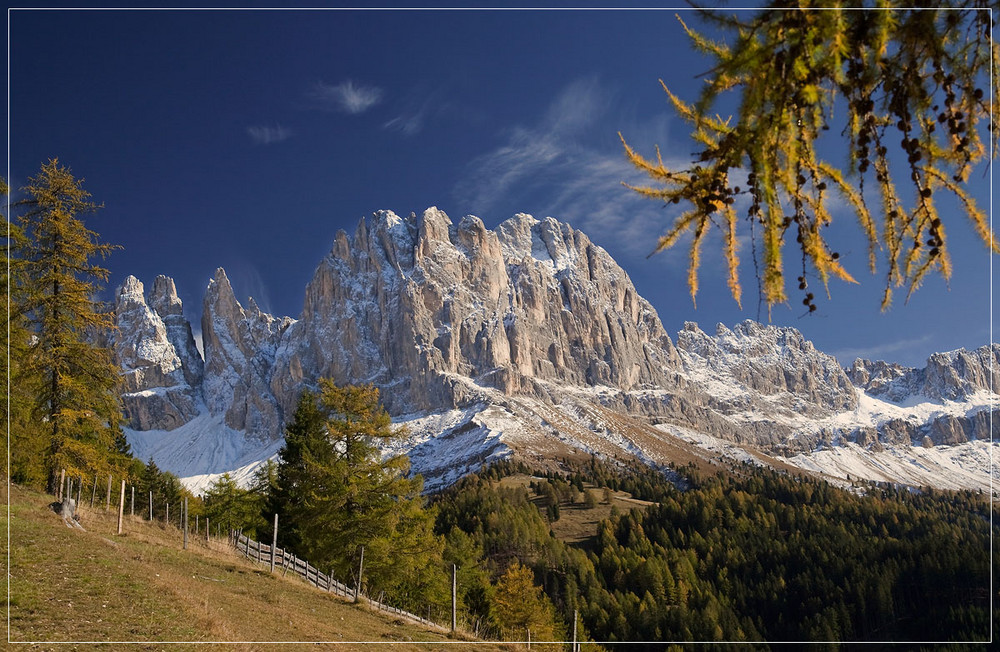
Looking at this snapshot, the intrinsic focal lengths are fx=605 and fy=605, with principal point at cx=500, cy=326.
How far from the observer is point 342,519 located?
24969 millimetres

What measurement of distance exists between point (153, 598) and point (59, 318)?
1532cm

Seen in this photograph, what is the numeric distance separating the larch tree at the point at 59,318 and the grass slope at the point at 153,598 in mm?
2334

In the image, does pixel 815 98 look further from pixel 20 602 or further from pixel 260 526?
pixel 260 526

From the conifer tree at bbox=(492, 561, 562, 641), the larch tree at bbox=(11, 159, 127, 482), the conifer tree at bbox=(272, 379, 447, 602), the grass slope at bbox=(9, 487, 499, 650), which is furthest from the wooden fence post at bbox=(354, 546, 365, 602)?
the conifer tree at bbox=(492, 561, 562, 641)

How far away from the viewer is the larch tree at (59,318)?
2172 cm

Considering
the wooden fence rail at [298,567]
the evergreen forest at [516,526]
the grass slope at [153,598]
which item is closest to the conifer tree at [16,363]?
the evergreen forest at [516,526]

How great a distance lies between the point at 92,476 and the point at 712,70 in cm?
2677

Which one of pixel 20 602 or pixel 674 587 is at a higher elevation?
pixel 20 602

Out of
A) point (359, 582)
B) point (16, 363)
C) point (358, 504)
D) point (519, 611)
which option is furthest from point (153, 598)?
point (519, 611)

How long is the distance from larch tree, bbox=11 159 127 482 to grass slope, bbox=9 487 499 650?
7.66ft

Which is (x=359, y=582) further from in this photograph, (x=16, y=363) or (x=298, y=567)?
(x=16, y=363)

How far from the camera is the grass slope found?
9664 mm

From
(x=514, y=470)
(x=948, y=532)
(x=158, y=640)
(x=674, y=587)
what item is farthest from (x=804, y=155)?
(x=514, y=470)

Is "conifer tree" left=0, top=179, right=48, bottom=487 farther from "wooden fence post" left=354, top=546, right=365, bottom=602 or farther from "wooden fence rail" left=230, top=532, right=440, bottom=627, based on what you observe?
"wooden fence post" left=354, top=546, right=365, bottom=602
